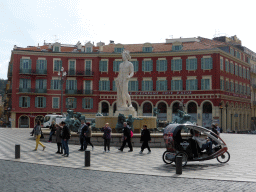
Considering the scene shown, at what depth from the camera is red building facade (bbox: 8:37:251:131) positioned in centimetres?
4650

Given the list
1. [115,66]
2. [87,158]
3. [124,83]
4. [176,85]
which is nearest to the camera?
[87,158]

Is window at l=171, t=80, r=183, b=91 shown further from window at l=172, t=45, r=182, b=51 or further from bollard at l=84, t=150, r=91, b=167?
bollard at l=84, t=150, r=91, b=167

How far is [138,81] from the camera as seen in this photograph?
49.2 m

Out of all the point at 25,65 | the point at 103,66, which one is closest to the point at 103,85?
the point at 103,66

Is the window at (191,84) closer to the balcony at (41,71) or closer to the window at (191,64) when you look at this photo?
the window at (191,64)

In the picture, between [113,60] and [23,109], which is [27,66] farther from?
[113,60]

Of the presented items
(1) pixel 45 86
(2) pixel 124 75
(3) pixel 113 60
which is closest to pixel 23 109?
(1) pixel 45 86

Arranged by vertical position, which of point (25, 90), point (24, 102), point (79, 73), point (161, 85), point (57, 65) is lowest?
point (24, 102)

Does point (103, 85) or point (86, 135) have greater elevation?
point (103, 85)

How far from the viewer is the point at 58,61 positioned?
163 ft

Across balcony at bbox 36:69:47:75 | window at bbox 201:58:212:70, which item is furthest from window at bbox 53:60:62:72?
window at bbox 201:58:212:70

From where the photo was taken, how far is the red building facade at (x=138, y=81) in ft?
153

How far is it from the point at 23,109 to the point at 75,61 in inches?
407

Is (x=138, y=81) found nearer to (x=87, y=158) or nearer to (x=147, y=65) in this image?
(x=147, y=65)
